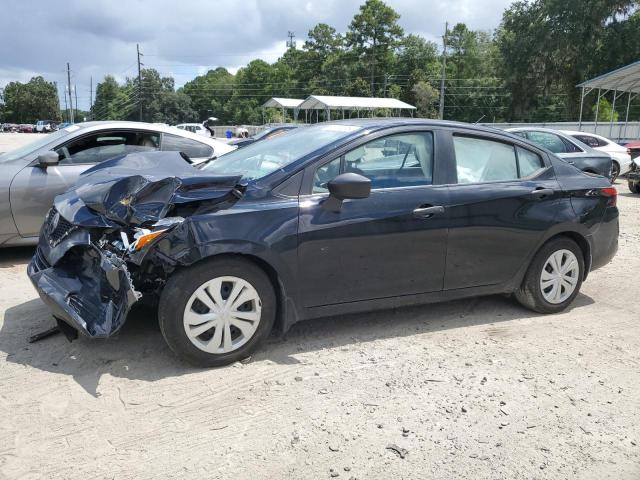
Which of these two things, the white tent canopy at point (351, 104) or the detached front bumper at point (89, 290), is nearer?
the detached front bumper at point (89, 290)

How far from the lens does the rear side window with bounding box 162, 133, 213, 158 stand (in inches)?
267

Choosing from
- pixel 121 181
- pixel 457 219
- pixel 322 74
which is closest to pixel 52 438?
pixel 121 181

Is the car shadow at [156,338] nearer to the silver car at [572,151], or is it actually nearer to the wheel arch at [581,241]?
the wheel arch at [581,241]

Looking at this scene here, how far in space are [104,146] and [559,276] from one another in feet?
16.8

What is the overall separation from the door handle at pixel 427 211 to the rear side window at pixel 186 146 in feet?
12.0

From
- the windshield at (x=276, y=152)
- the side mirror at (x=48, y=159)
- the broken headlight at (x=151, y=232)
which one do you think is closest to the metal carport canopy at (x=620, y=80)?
the windshield at (x=276, y=152)

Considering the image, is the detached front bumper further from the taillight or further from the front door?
the taillight

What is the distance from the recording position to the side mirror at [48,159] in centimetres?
597

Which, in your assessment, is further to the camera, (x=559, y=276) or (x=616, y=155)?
(x=616, y=155)

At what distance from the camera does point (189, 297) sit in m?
3.40

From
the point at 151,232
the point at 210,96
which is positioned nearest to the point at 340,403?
the point at 151,232

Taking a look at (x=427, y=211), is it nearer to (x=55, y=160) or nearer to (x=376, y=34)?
(x=55, y=160)

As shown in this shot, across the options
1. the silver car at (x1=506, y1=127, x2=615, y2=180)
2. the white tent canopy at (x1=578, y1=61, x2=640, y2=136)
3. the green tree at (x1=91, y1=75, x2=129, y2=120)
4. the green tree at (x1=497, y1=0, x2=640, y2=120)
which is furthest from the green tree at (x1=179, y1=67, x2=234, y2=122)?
the silver car at (x1=506, y1=127, x2=615, y2=180)

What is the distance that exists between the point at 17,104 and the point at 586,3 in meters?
101
